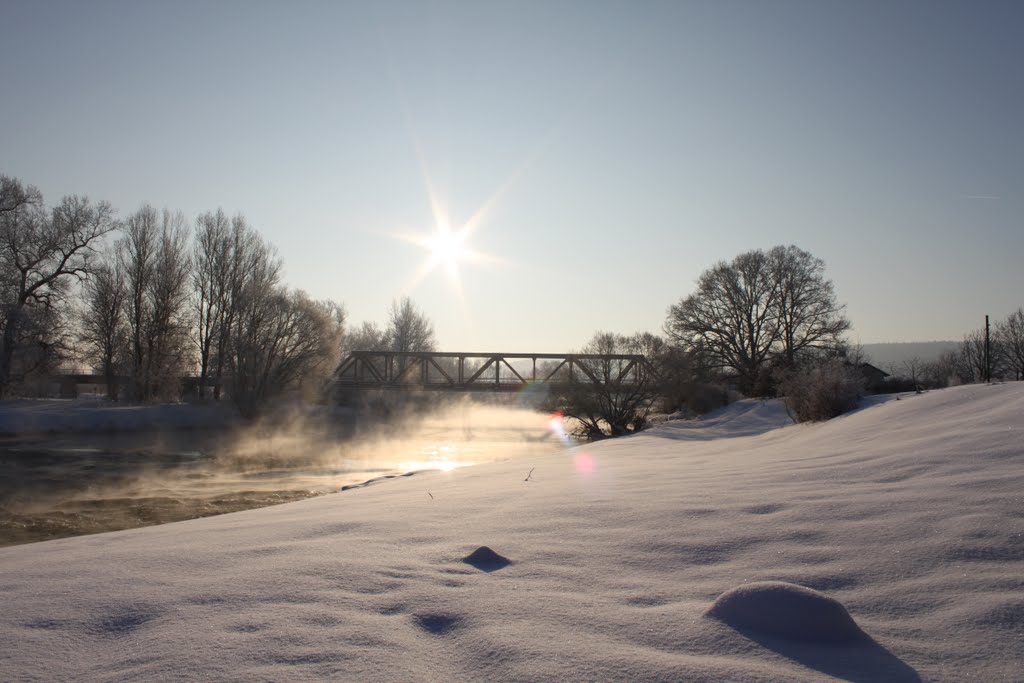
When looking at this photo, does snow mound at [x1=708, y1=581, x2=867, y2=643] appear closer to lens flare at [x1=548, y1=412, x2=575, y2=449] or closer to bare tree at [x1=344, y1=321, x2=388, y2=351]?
lens flare at [x1=548, y1=412, x2=575, y2=449]

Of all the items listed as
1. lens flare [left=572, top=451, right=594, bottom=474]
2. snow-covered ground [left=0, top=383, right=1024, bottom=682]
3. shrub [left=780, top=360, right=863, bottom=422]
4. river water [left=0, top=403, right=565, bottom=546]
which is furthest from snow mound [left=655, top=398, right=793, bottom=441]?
snow-covered ground [left=0, top=383, right=1024, bottom=682]

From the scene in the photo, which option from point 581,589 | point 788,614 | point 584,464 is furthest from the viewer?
point 584,464

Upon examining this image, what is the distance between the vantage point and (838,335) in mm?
30328

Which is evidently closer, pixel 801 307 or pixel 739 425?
pixel 739 425

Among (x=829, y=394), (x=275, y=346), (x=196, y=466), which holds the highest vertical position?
(x=275, y=346)

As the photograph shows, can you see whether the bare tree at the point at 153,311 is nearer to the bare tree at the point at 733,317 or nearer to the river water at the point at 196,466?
the river water at the point at 196,466

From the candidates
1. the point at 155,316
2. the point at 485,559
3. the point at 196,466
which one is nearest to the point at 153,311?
the point at 155,316

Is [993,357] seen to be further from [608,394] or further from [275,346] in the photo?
[275,346]

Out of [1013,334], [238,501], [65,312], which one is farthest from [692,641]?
[1013,334]

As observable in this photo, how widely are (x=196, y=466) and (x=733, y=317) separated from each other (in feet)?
84.2

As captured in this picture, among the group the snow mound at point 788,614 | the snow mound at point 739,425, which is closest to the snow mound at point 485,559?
the snow mound at point 788,614

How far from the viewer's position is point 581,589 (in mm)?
2818

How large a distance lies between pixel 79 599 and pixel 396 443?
19.4 meters

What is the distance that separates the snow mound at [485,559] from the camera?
3.23 metres
